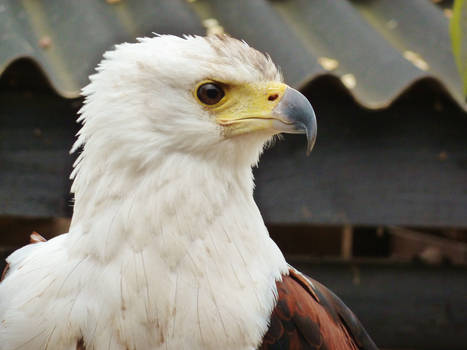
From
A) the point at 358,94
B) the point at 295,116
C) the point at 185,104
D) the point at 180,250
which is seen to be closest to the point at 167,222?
the point at 180,250

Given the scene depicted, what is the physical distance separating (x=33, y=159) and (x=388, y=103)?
1.76 meters

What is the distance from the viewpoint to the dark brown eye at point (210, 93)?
2305mm

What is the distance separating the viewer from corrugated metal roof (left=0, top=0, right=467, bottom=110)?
337cm

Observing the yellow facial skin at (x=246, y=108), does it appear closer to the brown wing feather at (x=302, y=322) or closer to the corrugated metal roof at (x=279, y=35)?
the brown wing feather at (x=302, y=322)

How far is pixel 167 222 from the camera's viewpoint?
2273 mm

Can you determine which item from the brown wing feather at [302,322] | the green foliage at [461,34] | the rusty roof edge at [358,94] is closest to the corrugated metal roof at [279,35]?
the rusty roof edge at [358,94]

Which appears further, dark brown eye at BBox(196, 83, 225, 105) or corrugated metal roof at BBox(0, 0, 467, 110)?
corrugated metal roof at BBox(0, 0, 467, 110)

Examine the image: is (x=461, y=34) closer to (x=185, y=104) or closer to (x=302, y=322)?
(x=185, y=104)

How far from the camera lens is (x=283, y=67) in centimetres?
345

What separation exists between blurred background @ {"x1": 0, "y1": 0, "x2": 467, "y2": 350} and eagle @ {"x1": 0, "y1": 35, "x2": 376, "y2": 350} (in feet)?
3.18

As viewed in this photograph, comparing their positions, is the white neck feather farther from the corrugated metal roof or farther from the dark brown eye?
the corrugated metal roof

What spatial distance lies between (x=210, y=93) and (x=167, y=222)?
0.45 metres

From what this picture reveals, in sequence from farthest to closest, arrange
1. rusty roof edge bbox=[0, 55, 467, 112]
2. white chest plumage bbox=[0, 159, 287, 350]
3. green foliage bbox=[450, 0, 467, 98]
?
rusty roof edge bbox=[0, 55, 467, 112] → white chest plumage bbox=[0, 159, 287, 350] → green foliage bbox=[450, 0, 467, 98]

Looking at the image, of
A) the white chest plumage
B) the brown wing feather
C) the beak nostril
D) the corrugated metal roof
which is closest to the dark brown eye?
the beak nostril
